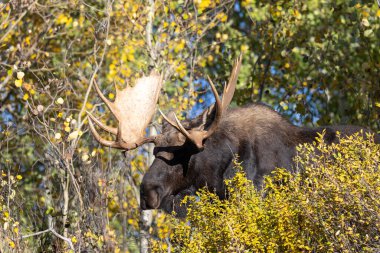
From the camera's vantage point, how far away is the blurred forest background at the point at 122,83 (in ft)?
31.4

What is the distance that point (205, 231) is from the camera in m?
7.09

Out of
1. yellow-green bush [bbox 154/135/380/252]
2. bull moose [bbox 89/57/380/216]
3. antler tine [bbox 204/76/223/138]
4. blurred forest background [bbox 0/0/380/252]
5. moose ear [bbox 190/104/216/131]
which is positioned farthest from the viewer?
moose ear [bbox 190/104/216/131]

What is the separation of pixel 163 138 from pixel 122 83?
2760 mm

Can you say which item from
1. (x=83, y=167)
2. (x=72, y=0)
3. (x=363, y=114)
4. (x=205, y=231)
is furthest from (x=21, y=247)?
(x=363, y=114)

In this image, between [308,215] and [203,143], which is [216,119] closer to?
[203,143]

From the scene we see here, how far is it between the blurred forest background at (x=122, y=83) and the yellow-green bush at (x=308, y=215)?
1.91 m

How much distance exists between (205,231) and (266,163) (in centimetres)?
250

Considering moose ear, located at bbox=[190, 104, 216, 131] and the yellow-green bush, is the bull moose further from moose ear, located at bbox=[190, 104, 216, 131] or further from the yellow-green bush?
the yellow-green bush

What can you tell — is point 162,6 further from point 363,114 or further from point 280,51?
point 363,114

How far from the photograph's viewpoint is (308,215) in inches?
257

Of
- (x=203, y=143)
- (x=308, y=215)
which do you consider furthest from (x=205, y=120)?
(x=308, y=215)

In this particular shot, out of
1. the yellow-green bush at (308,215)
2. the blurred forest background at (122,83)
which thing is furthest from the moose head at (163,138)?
the yellow-green bush at (308,215)

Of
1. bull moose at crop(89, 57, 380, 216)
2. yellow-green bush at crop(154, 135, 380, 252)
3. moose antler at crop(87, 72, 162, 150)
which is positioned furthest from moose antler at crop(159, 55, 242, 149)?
yellow-green bush at crop(154, 135, 380, 252)

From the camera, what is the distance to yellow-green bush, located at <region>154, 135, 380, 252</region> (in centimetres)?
638
